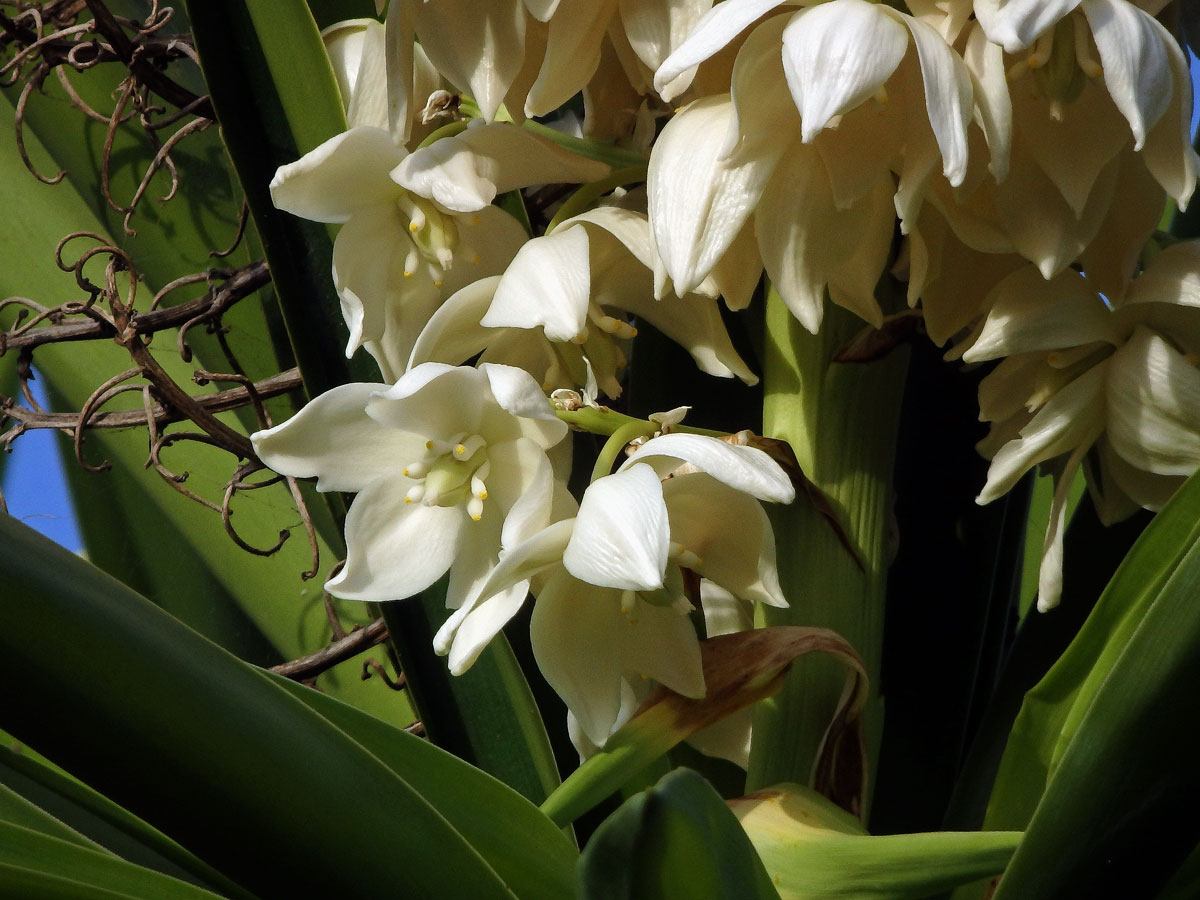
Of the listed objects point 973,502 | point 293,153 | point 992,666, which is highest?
point 293,153

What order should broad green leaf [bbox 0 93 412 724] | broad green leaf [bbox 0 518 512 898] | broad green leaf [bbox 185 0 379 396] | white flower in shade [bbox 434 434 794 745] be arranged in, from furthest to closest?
broad green leaf [bbox 0 93 412 724], broad green leaf [bbox 185 0 379 396], white flower in shade [bbox 434 434 794 745], broad green leaf [bbox 0 518 512 898]

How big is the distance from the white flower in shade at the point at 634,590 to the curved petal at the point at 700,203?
54 millimetres

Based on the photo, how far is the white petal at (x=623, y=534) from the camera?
31 centimetres

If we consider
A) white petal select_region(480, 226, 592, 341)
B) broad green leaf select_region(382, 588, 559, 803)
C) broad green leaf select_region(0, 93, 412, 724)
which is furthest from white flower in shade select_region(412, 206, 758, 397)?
broad green leaf select_region(0, 93, 412, 724)

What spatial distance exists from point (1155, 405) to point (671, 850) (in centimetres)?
23

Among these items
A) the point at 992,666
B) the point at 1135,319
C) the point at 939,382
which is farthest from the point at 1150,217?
the point at 992,666

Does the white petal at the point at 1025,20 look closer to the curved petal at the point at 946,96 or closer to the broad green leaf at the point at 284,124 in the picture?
the curved petal at the point at 946,96

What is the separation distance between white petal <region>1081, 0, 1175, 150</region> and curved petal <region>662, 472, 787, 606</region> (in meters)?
0.15

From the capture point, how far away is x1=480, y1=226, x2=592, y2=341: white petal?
36 centimetres

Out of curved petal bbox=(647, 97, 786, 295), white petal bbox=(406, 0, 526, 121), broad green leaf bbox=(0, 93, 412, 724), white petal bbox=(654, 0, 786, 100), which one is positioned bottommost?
broad green leaf bbox=(0, 93, 412, 724)

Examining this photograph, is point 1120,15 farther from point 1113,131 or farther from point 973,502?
point 973,502

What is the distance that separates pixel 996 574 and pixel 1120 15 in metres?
0.28

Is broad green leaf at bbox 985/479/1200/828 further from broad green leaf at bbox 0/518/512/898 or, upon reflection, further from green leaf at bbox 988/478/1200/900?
broad green leaf at bbox 0/518/512/898

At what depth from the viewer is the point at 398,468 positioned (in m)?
0.40
